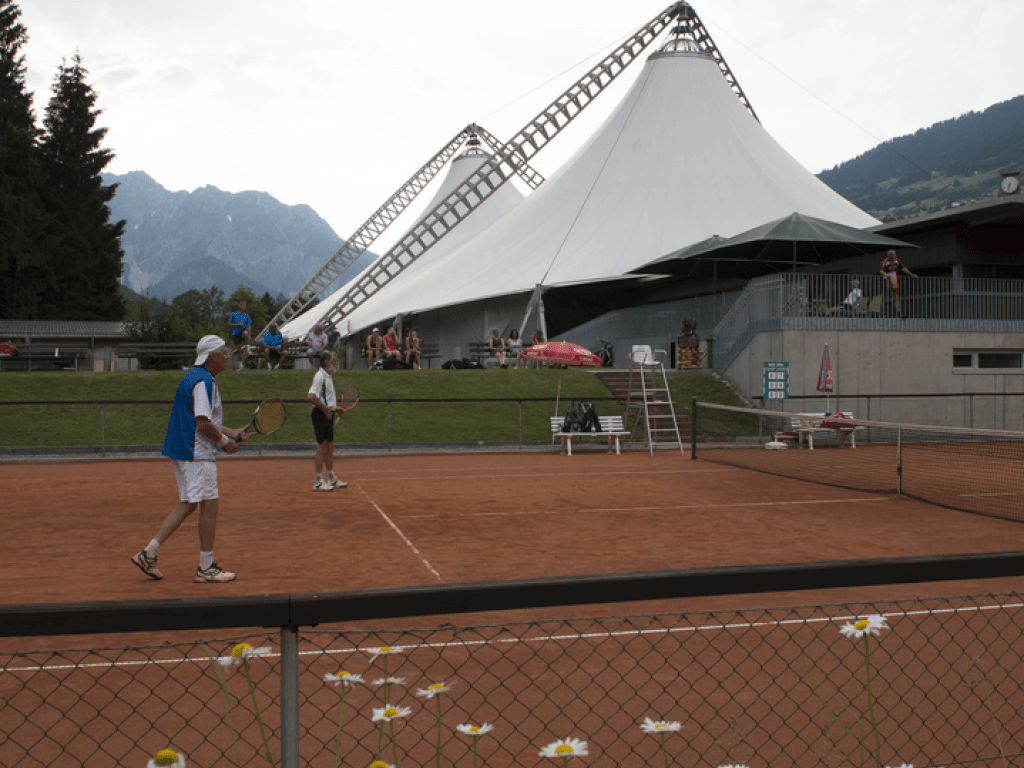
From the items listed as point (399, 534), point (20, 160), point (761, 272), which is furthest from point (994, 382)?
point (20, 160)

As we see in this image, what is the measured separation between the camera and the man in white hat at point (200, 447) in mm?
7125

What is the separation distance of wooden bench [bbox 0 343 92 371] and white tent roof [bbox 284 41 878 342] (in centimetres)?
1175

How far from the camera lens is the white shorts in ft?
23.6

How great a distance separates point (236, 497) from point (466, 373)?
13252mm

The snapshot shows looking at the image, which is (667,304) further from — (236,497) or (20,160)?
(20,160)

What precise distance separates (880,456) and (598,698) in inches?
636

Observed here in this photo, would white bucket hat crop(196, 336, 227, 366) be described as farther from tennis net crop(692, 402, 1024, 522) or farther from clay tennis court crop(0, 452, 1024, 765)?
tennis net crop(692, 402, 1024, 522)

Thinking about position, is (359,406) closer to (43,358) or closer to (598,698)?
(43,358)

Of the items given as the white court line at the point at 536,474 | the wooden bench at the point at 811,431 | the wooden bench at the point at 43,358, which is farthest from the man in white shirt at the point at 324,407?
the wooden bench at the point at 43,358

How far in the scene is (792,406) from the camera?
22.5 m

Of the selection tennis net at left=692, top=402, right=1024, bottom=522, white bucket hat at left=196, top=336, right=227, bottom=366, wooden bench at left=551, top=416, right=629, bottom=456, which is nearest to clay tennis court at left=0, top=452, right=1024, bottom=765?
tennis net at left=692, top=402, right=1024, bottom=522

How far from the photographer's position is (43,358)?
26766 mm

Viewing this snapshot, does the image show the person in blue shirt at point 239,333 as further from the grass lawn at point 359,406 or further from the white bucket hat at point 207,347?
the white bucket hat at point 207,347

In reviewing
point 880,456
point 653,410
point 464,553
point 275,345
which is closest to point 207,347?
point 464,553
